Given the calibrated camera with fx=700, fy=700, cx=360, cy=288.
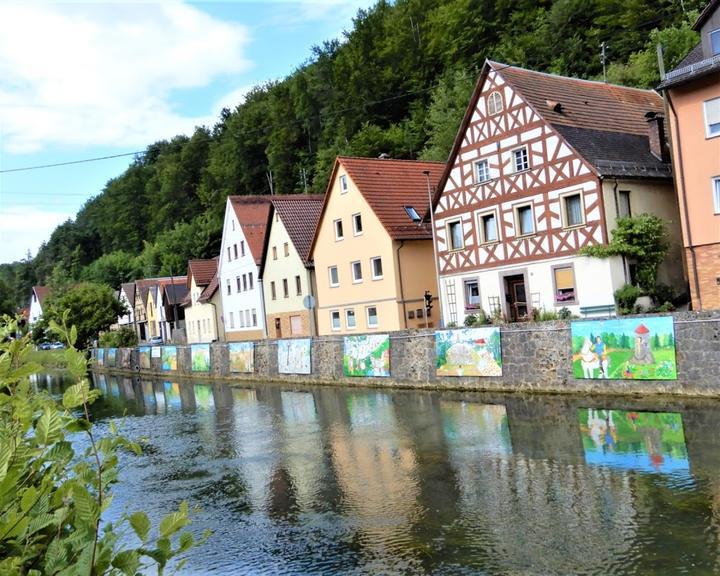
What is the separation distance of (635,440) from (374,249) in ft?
74.2

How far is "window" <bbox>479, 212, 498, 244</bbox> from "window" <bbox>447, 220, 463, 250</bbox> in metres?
1.29

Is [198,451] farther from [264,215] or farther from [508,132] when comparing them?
[264,215]

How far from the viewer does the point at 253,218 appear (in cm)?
4934

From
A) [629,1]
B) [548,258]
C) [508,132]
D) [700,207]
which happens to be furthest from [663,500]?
[629,1]

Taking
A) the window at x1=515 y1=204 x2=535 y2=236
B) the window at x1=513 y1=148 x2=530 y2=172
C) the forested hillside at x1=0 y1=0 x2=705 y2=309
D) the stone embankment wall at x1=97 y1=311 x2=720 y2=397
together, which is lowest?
the stone embankment wall at x1=97 y1=311 x2=720 y2=397

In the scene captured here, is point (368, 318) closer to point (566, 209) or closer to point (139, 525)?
point (566, 209)

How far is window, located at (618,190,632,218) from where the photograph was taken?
25250 mm

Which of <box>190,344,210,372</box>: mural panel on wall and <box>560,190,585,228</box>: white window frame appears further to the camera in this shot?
<box>190,344,210,372</box>: mural panel on wall

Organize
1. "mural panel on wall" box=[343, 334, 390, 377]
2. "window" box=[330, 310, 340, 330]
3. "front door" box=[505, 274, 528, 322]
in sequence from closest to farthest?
"mural panel on wall" box=[343, 334, 390, 377], "front door" box=[505, 274, 528, 322], "window" box=[330, 310, 340, 330]

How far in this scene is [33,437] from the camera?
2930 mm

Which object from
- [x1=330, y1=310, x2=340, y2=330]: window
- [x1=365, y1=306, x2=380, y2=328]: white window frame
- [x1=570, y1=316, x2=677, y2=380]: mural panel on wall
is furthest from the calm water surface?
[x1=330, y1=310, x2=340, y2=330]: window

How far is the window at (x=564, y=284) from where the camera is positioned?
85.1 ft

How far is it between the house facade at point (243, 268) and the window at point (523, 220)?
2202 centimetres

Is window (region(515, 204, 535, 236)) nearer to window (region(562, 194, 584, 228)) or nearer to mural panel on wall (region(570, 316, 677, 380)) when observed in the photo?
window (region(562, 194, 584, 228))
